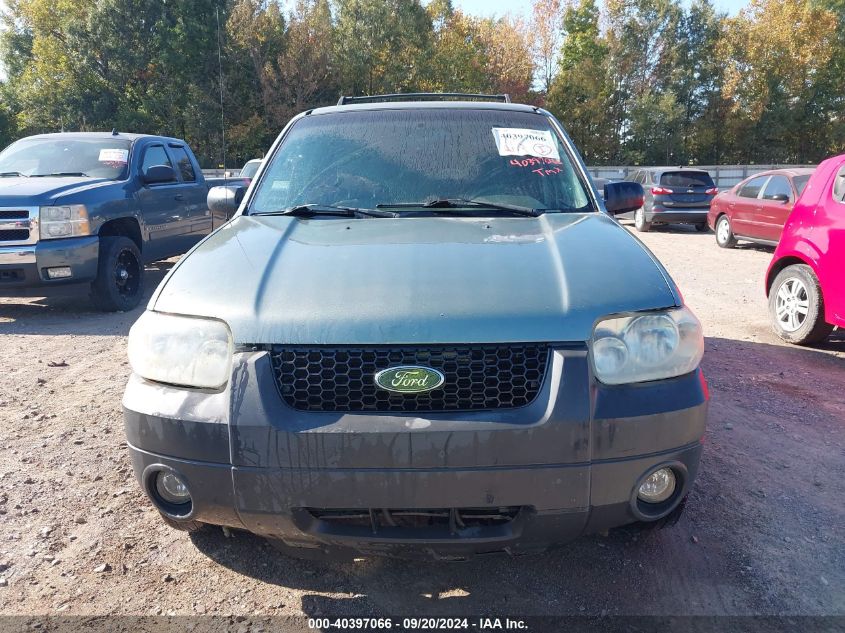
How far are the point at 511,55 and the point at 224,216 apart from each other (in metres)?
39.4

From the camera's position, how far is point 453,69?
126 feet

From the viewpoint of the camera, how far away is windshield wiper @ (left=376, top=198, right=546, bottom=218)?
2.90 m

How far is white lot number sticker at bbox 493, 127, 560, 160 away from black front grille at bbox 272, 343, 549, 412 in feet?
5.41

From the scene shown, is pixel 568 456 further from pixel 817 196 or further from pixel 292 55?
pixel 292 55

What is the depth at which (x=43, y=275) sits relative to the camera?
21.1 ft

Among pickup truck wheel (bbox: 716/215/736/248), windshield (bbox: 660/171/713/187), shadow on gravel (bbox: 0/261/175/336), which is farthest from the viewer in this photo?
windshield (bbox: 660/171/713/187)

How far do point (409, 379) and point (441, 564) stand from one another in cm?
105

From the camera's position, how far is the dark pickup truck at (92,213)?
6.37m

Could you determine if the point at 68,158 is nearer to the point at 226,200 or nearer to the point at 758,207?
the point at 226,200

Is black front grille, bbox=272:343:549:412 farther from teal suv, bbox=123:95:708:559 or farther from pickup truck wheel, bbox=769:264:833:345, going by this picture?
pickup truck wheel, bbox=769:264:833:345

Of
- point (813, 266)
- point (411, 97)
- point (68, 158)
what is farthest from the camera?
point (68, 158)

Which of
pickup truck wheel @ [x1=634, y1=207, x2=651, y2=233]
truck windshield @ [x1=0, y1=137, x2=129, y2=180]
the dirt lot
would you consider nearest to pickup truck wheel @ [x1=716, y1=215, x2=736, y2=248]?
pickup truck wheel @ [x1=634, y1=207, x2=651, y2=233]

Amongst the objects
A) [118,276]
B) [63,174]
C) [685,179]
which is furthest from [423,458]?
[685,179]

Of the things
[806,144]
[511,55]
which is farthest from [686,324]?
[806,144]
